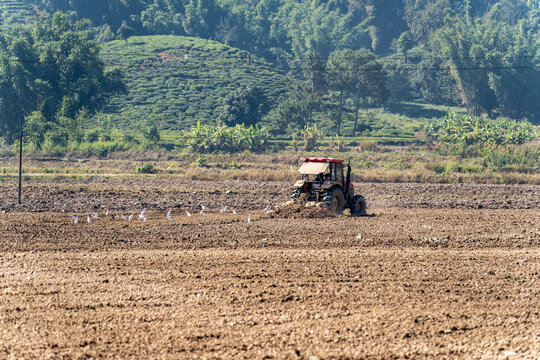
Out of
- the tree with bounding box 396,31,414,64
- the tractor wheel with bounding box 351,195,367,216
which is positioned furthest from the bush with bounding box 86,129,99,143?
the tree with bounding box 396,31,414,64

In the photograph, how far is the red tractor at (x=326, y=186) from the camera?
70.9 feet

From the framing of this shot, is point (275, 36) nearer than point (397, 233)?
No

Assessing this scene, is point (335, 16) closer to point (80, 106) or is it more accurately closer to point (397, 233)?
point (80, 106)

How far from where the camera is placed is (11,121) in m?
66.2

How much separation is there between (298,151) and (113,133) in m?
18.3

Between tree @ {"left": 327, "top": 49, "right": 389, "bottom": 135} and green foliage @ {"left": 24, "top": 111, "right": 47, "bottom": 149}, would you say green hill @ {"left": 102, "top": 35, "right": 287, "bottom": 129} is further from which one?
green foliage @ {"left": 24, "top": 111, "right": 47, "bottom": 149}

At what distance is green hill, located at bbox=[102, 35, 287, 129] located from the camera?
251ft

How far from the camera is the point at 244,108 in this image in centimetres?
7050

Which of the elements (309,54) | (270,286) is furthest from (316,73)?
(270,286)

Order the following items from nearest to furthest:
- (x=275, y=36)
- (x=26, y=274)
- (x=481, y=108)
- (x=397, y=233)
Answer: (x=26, y=274) < (x=397, y=233) < (x=481, y=108) < (x=275, y=36)

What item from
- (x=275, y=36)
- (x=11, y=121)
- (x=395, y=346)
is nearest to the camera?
(x=395, y=346)

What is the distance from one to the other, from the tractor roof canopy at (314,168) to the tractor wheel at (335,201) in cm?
83

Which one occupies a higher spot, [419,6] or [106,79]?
[419,6]

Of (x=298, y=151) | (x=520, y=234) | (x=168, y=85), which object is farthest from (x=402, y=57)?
(x=520, y=234)
